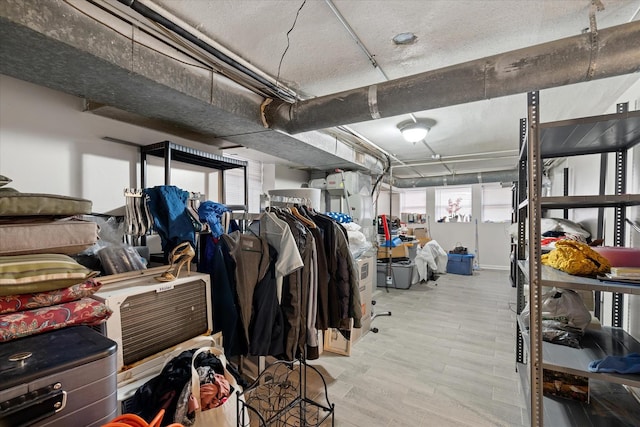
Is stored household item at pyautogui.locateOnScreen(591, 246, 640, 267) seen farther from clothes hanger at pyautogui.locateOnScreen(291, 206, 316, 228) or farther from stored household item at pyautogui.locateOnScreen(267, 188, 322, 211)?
stored household item at pyautogui.locateOnScreen(267, 188, 322, 211)

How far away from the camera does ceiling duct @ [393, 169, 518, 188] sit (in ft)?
20.2

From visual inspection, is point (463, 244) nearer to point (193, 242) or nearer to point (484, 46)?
point (484, 46)

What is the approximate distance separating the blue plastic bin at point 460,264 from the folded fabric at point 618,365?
539cm

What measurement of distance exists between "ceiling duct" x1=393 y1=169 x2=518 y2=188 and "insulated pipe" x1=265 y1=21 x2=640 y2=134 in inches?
203

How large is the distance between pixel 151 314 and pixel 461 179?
6.84 m

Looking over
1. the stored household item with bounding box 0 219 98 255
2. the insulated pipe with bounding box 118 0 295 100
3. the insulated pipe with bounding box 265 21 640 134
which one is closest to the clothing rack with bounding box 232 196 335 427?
the insulated pipe with bounding box 265 21 640 134

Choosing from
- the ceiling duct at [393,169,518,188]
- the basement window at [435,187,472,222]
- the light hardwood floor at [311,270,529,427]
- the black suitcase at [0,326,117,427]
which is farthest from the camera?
the basement window at [435,187,472,222]

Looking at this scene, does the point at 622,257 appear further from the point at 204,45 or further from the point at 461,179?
the point at 461,179

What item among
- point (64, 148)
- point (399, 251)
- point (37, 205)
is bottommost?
point (399, 251)

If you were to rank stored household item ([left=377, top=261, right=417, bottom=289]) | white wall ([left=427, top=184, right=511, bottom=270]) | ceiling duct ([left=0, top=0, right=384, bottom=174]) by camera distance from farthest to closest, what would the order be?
1. white wall ([left=427, top=184, right=511, bottom=270])
2. stored household item ([left=377, top=261, right=417, bottom=289])
3. ceiling duct ([left=0, top=0, right=384, bottom=174])

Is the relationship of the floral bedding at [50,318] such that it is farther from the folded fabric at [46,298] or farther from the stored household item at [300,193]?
the stored household item at [300,193]

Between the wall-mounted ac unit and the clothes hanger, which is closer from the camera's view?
the wall-mounted ac unit

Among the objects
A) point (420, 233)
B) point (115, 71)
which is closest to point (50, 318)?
point (115, 71)

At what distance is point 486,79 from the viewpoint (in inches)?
67.1
